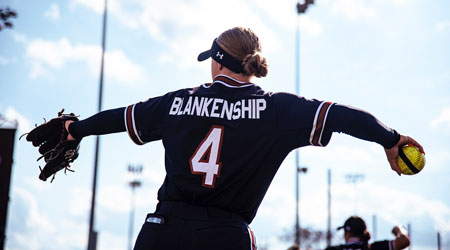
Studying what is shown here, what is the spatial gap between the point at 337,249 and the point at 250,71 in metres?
4.66

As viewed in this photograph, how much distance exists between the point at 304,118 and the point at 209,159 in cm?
55

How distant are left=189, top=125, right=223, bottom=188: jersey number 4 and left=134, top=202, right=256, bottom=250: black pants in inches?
6.7

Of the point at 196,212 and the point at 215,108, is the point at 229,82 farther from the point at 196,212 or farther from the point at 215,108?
the point at 196,212

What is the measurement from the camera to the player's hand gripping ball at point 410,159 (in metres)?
2.73

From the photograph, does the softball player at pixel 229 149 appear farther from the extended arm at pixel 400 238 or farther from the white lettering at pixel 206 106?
the extended arm at pixel 400 238

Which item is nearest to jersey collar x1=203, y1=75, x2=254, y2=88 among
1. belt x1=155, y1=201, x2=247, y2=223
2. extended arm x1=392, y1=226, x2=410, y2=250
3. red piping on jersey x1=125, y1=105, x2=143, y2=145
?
red piping on jersey x1=125, y1=105, x2=143, y2=145

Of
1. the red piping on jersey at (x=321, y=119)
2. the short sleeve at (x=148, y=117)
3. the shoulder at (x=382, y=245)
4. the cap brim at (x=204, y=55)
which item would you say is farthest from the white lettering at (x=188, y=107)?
the shoulder at (x=382, y=245)

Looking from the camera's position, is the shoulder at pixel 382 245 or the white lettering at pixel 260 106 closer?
the white lettering at pixel 260 106

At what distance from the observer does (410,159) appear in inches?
107

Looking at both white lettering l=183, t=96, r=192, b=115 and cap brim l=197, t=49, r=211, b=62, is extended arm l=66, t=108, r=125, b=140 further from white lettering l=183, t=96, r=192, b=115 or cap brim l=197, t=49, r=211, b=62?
cap brim l=197, t=49, r=211, b=62

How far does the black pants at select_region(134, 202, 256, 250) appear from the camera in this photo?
2.57m

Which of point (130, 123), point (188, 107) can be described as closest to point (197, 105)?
point (188, 107)

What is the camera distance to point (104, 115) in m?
3.03

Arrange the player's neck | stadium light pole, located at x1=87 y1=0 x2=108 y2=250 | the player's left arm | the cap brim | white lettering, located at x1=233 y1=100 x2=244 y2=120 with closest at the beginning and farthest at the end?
the player's left arm → white lettering, located at x1=233 y1=100 x2=244 y2=120 → the player's neck → the cap brim → stadium light pole, located at x1=87 y1=0 x2=108 y2=250
